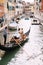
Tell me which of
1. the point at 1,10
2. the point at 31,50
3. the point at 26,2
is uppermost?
the point at 1,10

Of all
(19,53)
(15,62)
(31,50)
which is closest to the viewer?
(15,62)

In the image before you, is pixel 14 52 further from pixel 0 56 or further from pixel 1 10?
pixel 1 10

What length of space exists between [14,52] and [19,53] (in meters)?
0.50

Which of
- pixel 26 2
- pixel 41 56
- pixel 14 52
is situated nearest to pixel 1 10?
pixel 14 52

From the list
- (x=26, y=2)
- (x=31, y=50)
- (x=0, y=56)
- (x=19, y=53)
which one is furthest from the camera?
(x=26, y=2)

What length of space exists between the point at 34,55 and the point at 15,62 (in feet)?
7.18

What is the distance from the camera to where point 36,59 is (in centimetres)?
1481

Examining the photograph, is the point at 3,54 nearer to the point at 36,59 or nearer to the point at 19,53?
the point at 19,53

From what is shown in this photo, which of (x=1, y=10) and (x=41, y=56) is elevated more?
(x=1, y=10)

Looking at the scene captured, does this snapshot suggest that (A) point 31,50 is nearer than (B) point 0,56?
No

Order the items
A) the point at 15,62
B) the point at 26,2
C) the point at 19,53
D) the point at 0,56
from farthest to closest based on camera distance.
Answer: the point at 26,2 < the point at 19,53 < the point at 0,56 < the point at 15,62

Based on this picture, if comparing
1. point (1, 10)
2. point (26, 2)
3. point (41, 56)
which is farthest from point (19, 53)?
point (26, 2)

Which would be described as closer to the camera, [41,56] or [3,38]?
[41,56]

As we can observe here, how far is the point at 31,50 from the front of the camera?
1777 cm
